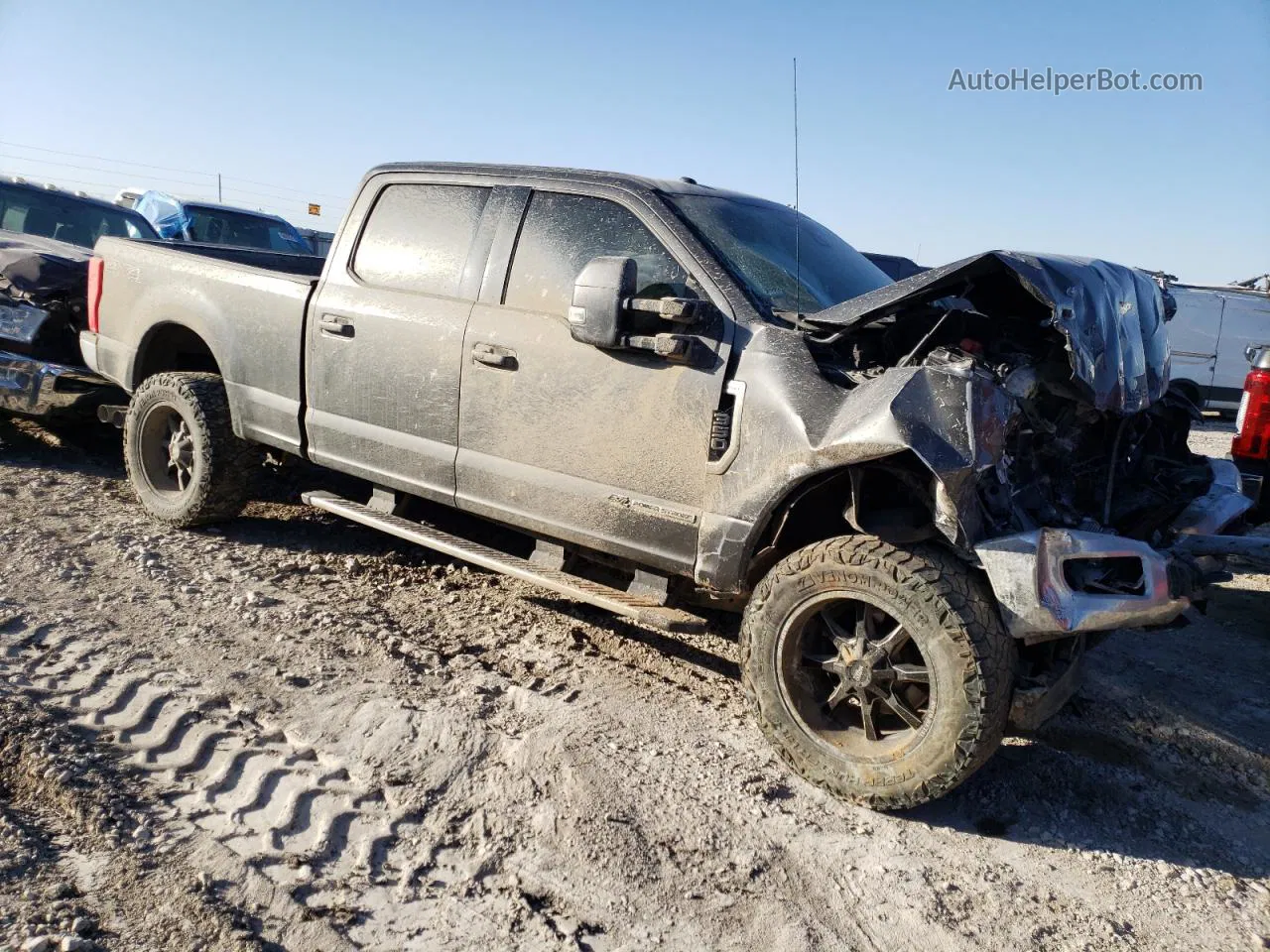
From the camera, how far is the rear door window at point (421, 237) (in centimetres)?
437

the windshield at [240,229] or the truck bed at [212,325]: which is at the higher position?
the windshield at [240,229]

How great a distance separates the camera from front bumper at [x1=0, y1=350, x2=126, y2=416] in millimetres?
5996

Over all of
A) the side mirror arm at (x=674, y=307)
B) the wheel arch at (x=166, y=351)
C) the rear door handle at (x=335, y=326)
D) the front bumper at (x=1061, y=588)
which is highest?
the side mirror arm at (x=674, y=307)

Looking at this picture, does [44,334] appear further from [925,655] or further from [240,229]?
[925,655]

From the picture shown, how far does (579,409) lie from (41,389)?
4112 mm

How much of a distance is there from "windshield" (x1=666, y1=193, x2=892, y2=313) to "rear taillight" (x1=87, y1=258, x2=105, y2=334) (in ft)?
12.1

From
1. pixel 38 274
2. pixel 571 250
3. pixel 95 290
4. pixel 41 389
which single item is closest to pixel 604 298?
pixel 571 250

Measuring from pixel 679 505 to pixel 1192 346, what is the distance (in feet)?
45.5

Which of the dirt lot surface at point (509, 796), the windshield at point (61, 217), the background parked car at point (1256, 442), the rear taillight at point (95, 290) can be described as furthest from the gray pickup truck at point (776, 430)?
the windshield at point (61, 217)

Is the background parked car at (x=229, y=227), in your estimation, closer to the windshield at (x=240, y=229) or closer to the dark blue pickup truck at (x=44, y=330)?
the windshield at (x=240, y=229)

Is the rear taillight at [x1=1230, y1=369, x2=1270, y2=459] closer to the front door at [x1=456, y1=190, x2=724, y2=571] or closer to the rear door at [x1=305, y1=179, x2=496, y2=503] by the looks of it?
the front door at [x1=456, y1=190, x2=724, y2=571]

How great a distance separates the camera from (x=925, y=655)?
3.06m

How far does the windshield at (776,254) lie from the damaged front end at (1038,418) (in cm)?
39

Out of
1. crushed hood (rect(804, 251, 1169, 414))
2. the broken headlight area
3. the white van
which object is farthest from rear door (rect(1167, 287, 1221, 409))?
crushed hood (rect(804, 251, 1169, 414))
